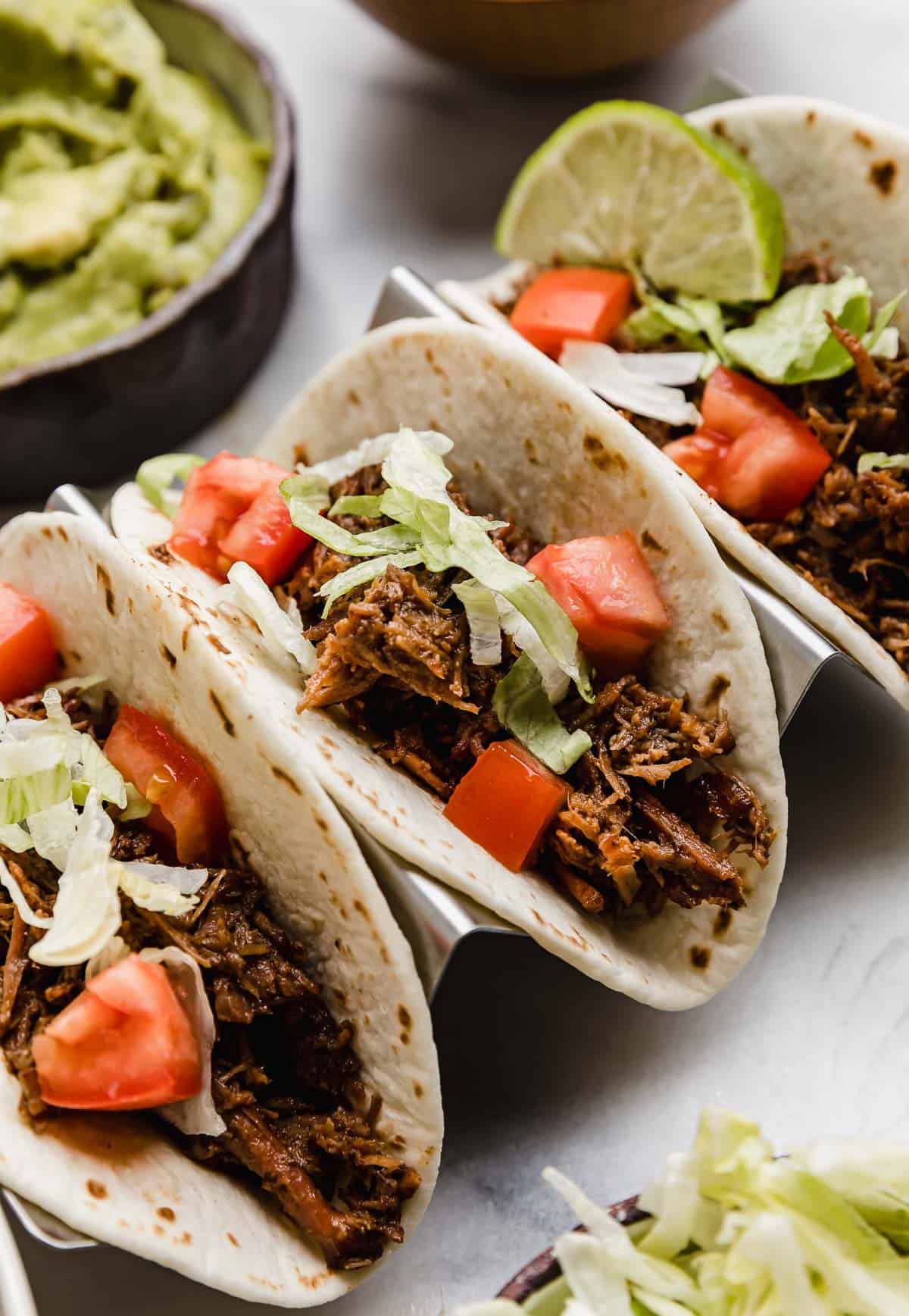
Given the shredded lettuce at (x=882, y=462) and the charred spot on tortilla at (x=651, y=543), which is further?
the shredded lettuce at (x=882, y=462)

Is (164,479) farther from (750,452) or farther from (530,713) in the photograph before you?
(750,452)

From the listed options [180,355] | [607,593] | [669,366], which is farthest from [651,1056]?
[180,355]

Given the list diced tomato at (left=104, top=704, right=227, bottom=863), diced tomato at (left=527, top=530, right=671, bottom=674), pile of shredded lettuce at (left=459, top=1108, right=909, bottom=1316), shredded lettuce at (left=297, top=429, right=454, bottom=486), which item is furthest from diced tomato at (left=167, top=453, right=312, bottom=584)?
pile of shredded lettuce at (left=459, top=1108, right=909, bottom=1316)

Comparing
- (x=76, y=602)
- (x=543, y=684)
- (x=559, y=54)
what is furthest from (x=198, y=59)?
(x=543, y=684)

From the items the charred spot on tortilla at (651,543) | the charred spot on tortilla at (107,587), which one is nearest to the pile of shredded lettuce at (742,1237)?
the charred spot on tortilla at (651,543)

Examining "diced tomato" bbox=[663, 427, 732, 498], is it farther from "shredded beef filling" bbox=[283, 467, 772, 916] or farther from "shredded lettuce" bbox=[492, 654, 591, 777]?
"shredded lettuce" bbox=[492, 654, 591, 777]

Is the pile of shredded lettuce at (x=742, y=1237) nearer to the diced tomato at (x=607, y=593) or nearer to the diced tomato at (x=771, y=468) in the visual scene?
the diced tomato at (x=607, y=593)
